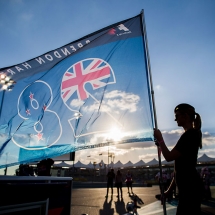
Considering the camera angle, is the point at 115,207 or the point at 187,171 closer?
the point at 187,171

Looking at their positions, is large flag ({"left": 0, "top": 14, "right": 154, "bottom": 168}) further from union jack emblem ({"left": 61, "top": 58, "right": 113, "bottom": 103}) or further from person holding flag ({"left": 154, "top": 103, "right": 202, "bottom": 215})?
person holding flag ({"left": 154, "top": 103, "right": 202, "bottom": 215})

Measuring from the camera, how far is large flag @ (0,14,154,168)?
3584mm

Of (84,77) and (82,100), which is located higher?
(84,77)

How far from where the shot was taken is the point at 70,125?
3.87 m

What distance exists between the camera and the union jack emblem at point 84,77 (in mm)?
3963

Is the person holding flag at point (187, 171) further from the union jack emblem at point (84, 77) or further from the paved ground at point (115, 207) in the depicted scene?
the paved ground at point (115, 207)

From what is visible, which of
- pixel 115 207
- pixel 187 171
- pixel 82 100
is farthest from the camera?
pixel 115 207

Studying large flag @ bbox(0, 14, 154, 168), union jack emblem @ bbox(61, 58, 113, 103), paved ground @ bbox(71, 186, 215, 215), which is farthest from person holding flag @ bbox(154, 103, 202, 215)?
paved ground @ bbox(71, 186, 215, 215)

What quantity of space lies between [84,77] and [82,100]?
1.71ft

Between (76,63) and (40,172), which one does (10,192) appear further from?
(40,172)

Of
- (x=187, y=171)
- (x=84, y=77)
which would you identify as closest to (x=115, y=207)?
(x=84, y=77)

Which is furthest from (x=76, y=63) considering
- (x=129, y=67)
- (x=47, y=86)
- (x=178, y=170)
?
(x=178, y=170)

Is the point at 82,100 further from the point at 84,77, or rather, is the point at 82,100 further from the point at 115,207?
the point at 115,207

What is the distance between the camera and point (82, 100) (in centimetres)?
401
